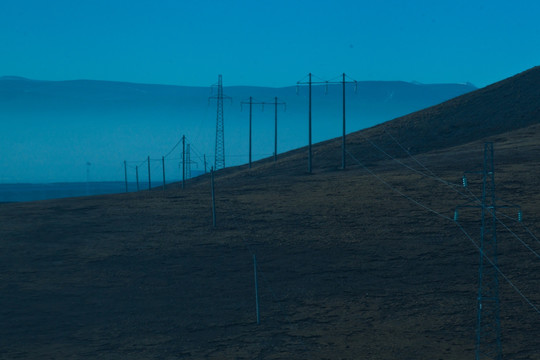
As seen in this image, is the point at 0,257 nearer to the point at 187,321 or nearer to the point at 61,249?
the point at 61,249

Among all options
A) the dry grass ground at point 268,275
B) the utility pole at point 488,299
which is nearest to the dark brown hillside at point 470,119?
the dry grass ground at point 268,275

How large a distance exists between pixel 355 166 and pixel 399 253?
2805 centimetres

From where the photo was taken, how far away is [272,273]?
2862 cm

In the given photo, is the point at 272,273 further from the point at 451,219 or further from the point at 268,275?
the point at 451,219

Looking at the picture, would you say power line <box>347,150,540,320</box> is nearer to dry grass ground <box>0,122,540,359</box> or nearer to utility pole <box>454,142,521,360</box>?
dry grass ground <box>0,122,540,359</box>

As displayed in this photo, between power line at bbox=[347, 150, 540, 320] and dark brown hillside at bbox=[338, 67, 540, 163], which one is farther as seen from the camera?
dark brown hillside at bbox=[338, 67, 540, 163]

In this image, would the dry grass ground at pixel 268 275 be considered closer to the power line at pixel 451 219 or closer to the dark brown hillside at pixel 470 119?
the power line at pixel 451 219

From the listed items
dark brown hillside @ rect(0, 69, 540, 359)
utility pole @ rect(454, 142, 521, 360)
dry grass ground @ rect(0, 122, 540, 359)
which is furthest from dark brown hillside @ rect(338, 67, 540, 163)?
utility pole @ rect(454, 142, 521, 360)

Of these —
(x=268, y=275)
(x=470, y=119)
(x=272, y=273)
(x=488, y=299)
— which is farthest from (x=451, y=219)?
(x=470, y=119)

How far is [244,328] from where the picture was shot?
22.6 metres

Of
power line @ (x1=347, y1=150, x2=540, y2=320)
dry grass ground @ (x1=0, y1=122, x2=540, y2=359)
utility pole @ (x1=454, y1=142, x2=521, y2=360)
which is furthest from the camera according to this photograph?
power line @ (x1=347, y1=150, x2=540, y2=320)

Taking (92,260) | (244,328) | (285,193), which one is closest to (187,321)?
(244,328)

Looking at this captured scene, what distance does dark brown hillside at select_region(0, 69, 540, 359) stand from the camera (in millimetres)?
21359

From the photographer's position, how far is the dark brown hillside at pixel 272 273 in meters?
21.4
